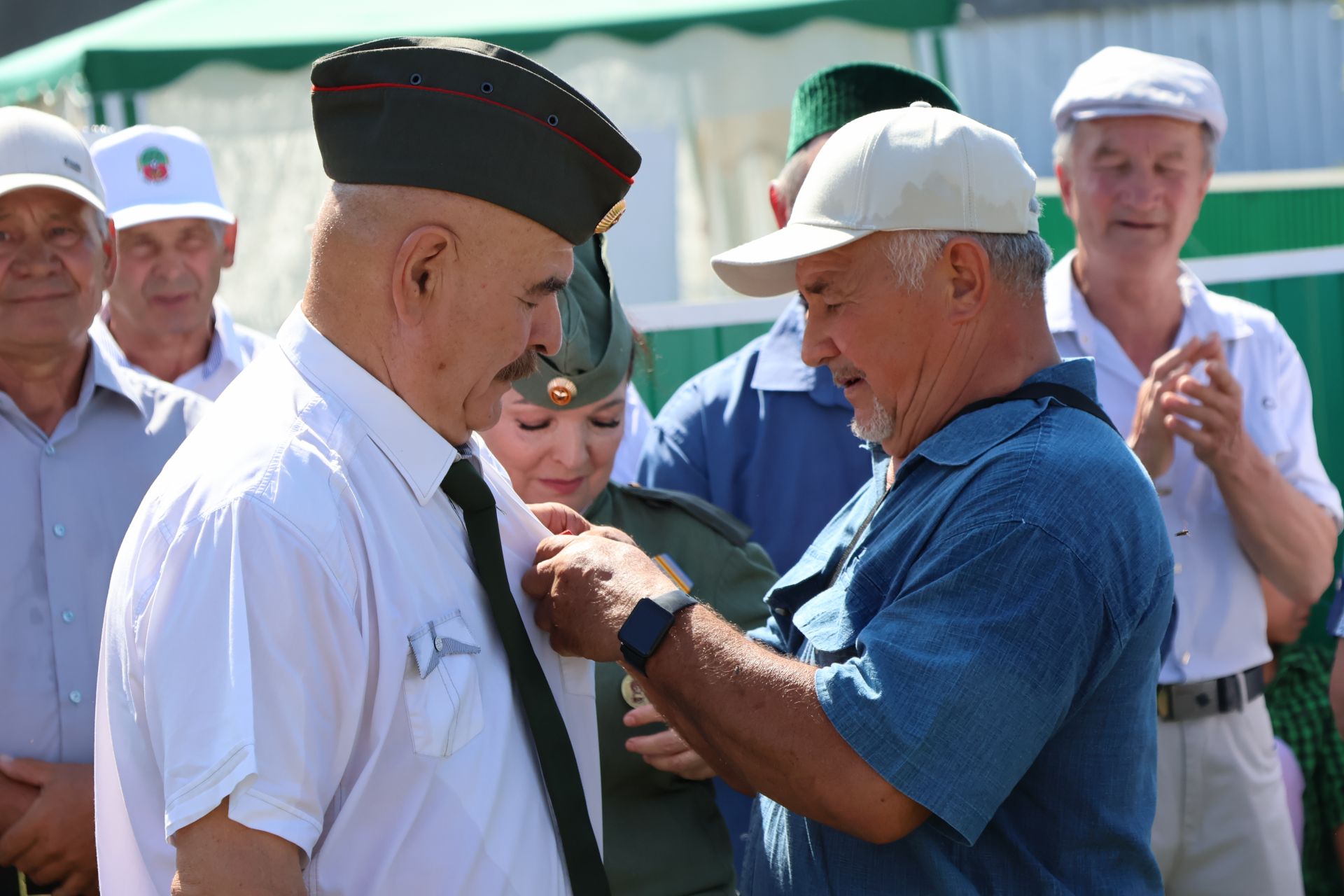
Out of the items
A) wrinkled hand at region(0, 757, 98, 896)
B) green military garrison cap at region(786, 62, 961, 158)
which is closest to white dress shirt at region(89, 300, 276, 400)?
wrinkled hand at region(0, 757, 98, 896)

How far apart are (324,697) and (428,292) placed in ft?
1.80

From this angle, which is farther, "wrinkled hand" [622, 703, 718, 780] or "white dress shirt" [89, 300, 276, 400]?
"white dress shirt" [89, 300, 276, 400]

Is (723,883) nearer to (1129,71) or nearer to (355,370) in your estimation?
(355,370)

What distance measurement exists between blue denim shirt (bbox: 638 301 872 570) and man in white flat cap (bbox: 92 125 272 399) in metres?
1.69

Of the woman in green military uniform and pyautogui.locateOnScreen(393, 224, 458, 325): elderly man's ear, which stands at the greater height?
pyautogui.locateOnScreen(393, 224, 458, 325): elderly man's ear

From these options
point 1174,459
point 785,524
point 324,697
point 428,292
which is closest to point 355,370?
point 428,292

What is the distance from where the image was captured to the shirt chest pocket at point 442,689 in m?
1.65

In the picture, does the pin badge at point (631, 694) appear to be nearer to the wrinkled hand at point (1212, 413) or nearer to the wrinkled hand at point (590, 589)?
the wrinkled hand at point (590, 589)

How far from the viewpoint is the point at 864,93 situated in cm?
350

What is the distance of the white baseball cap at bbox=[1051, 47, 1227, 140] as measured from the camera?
143 inches

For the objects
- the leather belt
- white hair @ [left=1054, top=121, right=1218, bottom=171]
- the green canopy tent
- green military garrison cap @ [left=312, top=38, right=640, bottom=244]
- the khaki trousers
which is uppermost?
the green canopy tent

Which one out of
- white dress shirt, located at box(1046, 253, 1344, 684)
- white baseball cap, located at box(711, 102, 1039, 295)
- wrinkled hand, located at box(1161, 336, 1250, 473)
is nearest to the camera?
white baseball cap, located at box(711, 102, 1039, 295)

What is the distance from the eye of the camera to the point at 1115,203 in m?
3.73

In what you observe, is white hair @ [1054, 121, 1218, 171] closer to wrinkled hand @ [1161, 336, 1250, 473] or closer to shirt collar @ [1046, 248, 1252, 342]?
shirt collar @ [1046, 248, 1252, 342]
